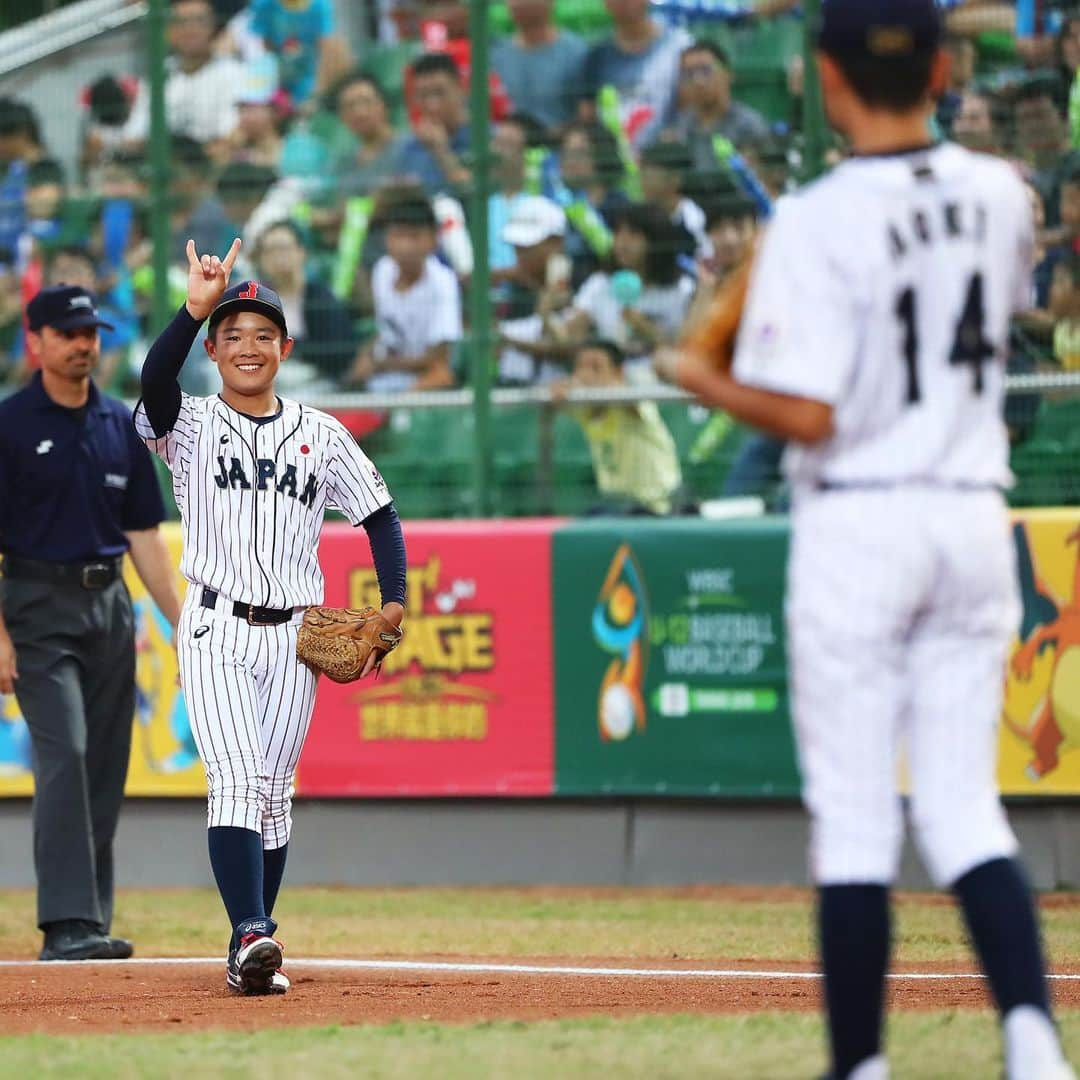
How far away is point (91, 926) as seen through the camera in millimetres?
7191

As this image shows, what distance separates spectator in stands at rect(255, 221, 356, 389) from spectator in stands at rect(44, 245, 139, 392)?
3.07ft

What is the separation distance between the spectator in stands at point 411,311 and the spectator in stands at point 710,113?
4.69 ft

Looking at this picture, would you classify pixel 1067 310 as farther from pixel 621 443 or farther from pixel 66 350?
pixel 66 350

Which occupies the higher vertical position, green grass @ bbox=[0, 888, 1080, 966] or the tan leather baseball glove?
the tan leather baseball glove

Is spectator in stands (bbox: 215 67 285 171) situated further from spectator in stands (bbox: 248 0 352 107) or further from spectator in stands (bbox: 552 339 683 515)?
spectator in stands (bbox: 552 339 683 515)

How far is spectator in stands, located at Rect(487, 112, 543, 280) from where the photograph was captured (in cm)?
1039

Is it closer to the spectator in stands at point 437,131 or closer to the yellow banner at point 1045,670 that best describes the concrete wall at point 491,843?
the yellow banner at point 1045,670

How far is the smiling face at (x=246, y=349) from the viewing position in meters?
6.00

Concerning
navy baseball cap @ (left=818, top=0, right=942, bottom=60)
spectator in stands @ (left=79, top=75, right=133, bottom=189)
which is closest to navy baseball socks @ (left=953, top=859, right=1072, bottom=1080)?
navy baseball cap @ (left=818, top=0, right=942, bottom=60)

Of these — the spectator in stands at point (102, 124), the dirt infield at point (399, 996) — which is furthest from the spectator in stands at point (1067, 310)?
the spectator in stands at point (102, 124)

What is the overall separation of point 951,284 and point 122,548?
463 centimetres

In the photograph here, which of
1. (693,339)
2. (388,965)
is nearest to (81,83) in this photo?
(388,965)

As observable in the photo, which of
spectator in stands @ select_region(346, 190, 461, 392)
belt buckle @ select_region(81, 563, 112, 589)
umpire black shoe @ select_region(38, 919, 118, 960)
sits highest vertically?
spectator in stands @ select_region(346, 190, 461, 392)

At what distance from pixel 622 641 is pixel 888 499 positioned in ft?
20.9
